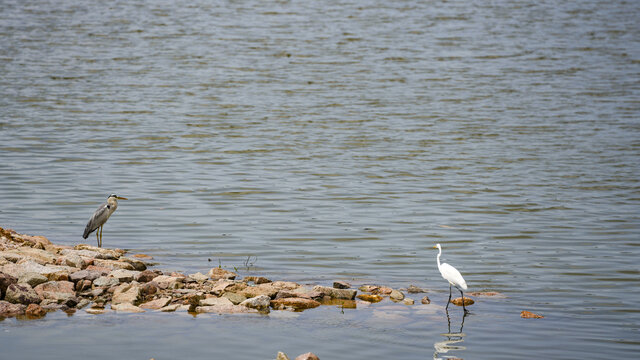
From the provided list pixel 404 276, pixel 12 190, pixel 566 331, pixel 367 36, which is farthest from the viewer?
pixel 367 36

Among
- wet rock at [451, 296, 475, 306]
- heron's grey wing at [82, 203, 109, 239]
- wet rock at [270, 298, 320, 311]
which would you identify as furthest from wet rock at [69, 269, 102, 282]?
wet rock at [451, 296, 475, 306]

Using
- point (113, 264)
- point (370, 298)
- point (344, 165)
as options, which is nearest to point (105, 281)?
point (113, 264)

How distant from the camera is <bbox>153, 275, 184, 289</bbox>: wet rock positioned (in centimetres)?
1301

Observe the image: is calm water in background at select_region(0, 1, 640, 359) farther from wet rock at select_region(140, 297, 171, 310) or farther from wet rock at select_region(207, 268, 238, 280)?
wet rock at select_region(207, 268, 238, 280)

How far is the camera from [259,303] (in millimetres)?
12406

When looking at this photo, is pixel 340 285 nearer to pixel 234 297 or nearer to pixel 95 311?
pixel 234 297

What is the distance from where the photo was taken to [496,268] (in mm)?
15969

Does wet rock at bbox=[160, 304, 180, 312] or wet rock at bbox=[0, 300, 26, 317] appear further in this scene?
wet rock at bbox=[160, 304, 180, 312]

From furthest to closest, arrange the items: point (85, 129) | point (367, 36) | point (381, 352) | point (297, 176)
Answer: point (367, 36) → point (85, 129) → point (297, 176) → point (381, 352)

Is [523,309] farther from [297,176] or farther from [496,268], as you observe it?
[297,176]

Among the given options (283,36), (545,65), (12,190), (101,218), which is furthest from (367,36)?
(101,218)

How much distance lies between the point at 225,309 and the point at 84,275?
213 centimetres

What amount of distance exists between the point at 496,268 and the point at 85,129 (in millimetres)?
18577

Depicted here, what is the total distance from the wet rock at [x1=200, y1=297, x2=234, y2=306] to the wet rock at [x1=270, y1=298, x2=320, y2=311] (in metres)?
0.62
